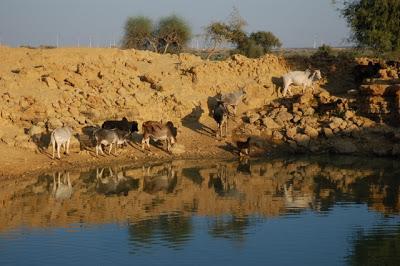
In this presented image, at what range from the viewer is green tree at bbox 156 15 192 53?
46.2 metres

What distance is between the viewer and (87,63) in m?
29.0

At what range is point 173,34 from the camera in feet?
152

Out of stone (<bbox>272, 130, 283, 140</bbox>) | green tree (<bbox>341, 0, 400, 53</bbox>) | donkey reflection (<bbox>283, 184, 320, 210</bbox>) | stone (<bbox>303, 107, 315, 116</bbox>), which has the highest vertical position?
green tree (<bbox>341, 0, 400, 53</bbox>)

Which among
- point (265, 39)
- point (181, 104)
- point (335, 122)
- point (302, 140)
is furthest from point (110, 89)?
point (265, 39)

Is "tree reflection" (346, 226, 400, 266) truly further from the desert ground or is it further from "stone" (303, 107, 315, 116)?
"stone" (303, 107, 315, 116)

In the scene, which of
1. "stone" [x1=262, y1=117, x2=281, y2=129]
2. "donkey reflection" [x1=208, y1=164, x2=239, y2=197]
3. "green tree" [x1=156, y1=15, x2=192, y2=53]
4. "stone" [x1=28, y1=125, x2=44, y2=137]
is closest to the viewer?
"donkey reflection" [x1=208, y1=164, x2=239, y2=197]

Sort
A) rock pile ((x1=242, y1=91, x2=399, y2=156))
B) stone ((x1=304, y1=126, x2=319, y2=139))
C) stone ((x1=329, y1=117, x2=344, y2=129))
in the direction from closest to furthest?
rock pile ((x1=242, y1=91, x2=399, y2=156))
stone ((x1=304, y1=126, x2=319, y2=139))
stone ((x1=329, y1=117, x2=344, y2=129))

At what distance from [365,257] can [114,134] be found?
487 inches

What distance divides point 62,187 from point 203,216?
5.31 metres

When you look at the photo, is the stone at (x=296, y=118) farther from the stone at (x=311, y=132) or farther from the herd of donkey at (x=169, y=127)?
the herd of donkey at (x=169, y=127)

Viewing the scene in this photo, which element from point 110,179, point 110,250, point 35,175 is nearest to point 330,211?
point 110,250

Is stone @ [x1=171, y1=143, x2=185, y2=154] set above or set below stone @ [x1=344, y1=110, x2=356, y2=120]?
below

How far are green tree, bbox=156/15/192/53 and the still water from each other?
2440 centimetres

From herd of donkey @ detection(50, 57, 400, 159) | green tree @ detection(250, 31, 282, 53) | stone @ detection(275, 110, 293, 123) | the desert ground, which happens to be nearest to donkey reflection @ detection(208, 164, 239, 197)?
herd of donkey @ detection(50, 57, 400, 159)
